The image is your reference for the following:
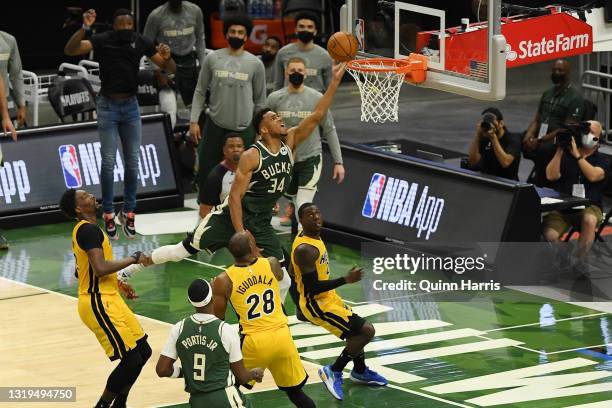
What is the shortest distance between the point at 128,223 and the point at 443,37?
522 cm

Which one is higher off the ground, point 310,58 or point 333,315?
point 310,58

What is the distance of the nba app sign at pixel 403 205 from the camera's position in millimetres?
15219

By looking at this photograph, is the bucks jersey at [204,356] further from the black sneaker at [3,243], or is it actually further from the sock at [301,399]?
the black sneaker at [3,243]

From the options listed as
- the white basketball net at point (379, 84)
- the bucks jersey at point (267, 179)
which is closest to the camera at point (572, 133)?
the white basketball net at point (379, 84)

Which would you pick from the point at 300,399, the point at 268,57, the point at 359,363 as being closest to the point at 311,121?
the point at 359,363

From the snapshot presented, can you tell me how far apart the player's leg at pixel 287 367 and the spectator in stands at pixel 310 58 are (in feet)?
21.7

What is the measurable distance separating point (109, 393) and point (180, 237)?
6235 millimetres

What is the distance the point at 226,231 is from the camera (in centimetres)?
1203

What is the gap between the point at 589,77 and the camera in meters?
20.1

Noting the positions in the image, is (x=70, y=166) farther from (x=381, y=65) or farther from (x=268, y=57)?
(x=381, y=65)

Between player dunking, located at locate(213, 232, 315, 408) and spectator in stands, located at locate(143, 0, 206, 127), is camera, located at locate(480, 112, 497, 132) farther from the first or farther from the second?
player dunking, located at locate(213, 232, 315, 408)

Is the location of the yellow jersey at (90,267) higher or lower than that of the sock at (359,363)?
higher

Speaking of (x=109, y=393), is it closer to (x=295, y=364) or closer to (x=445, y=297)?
(x=295, y=364)

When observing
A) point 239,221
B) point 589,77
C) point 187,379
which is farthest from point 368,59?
point 589,77
